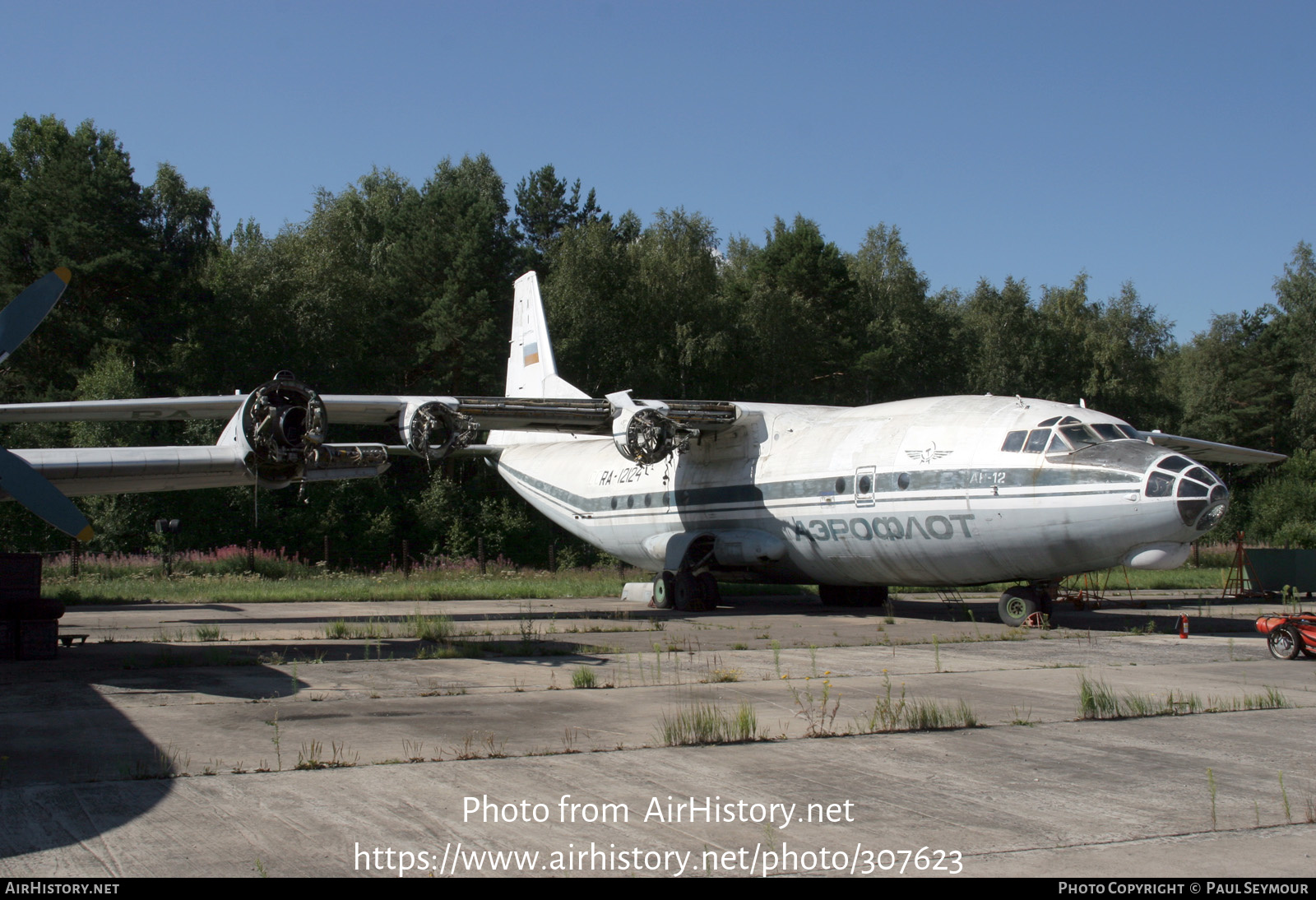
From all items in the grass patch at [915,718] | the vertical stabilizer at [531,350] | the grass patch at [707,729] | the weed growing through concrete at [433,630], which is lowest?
the weed growing through concrete at [433,630]

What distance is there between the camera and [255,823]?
17.9 feet

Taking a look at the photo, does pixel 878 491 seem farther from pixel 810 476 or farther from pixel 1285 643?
pixel 1285 643

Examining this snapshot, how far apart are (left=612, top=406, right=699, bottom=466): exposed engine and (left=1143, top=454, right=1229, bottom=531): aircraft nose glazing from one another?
28.6 ft

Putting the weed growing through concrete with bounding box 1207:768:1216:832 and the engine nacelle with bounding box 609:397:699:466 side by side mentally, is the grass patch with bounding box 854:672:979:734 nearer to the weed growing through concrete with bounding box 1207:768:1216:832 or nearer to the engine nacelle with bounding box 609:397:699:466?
the weed growing through concrete with bounding box 1207:768:1216:832

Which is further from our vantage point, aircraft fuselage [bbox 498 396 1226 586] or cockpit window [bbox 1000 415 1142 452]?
cockpit window [bbox 1000 415 1142 452]

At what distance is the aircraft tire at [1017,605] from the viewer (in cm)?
1736

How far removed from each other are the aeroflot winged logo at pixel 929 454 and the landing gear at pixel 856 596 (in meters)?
5.45

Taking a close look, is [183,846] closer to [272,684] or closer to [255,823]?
[255,823]

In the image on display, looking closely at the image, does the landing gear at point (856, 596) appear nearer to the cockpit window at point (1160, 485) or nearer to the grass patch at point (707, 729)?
the cockpit window at point (1160, 485)

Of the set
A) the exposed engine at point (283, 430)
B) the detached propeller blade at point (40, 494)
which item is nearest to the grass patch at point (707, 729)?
the detached propeller blade at point (40, 494)

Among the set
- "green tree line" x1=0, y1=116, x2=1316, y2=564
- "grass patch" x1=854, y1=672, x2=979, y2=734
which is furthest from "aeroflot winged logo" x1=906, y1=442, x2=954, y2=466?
"green tree line" x1=0, y1=116, x2=1316, y2=564

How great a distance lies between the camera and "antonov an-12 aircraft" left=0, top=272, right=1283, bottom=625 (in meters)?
14.8

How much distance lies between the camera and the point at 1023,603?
17.5 meters

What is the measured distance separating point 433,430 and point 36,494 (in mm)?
7290
